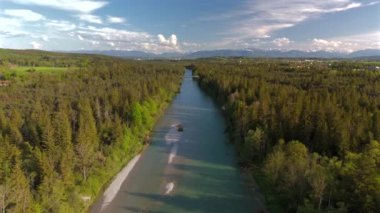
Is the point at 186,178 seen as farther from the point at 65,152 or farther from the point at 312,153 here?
the point at 312,153

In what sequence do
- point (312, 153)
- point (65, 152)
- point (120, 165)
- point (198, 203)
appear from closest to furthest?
point (198, 203)
point (65, 152)
point (312, 153)
point (120, 165)

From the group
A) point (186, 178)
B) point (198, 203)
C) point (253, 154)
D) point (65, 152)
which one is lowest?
point (198, 203)

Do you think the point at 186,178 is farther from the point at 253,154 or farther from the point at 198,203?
the point at 253,154

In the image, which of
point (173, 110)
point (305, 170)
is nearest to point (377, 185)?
point (305, 170)

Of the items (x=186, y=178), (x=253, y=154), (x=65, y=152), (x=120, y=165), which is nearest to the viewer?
(x=65, y=152)

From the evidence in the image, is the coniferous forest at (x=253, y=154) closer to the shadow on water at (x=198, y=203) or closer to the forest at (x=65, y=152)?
the forest at (x=65, y=152)

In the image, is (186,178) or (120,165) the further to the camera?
(120,165)

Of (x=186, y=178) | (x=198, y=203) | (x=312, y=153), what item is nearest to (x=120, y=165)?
(x=186, y=178)

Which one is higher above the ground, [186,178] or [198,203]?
[186,178]
